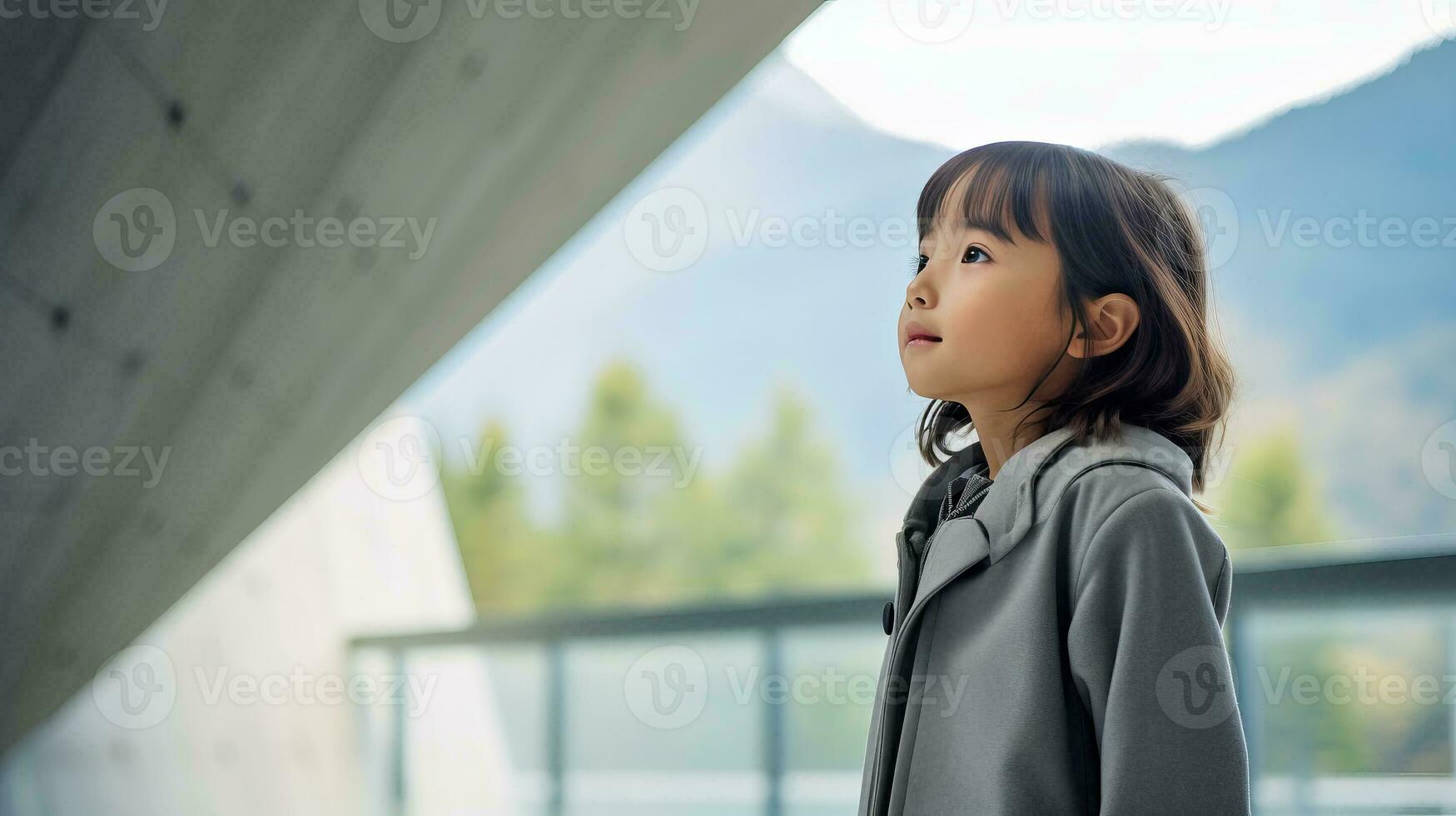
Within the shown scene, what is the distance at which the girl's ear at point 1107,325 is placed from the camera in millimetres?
1011

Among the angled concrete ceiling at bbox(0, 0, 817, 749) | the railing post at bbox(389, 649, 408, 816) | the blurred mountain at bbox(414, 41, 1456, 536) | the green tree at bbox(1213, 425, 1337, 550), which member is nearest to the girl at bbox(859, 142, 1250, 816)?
the angled concrete ceiling at bbox(0, 0, 817, 749)

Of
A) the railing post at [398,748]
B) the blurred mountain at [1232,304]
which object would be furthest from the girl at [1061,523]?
the blurred mountain at [1232,304]

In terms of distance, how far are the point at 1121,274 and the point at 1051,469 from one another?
0.20 m

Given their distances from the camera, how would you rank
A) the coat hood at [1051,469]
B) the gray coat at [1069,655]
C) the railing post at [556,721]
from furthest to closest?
the railing post at [556,721], the coat hood at [1051,469], the gray coat at [1069,655]

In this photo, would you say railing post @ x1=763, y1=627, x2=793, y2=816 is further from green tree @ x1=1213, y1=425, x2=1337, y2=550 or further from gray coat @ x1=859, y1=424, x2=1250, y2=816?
green tree @ x1=1213, y1=425, x2=1337, y2=550

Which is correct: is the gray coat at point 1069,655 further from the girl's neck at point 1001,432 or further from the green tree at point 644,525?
the green tree at point 644,525

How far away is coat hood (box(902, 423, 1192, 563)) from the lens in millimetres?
943

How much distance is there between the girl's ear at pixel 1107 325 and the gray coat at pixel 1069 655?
0.28 feet

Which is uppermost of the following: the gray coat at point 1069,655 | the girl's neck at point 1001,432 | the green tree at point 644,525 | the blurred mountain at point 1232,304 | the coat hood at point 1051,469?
the blurred mountain at point 1232,304

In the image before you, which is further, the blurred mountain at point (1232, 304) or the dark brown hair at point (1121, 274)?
the blurred mountain at point (1232, 304)

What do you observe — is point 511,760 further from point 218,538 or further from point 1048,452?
point 1048,452

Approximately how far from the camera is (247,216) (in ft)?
5.90

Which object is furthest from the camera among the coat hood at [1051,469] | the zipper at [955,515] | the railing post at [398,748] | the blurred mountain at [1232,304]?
the blurred mountain at [1232,304]

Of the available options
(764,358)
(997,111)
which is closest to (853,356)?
(764,358)
